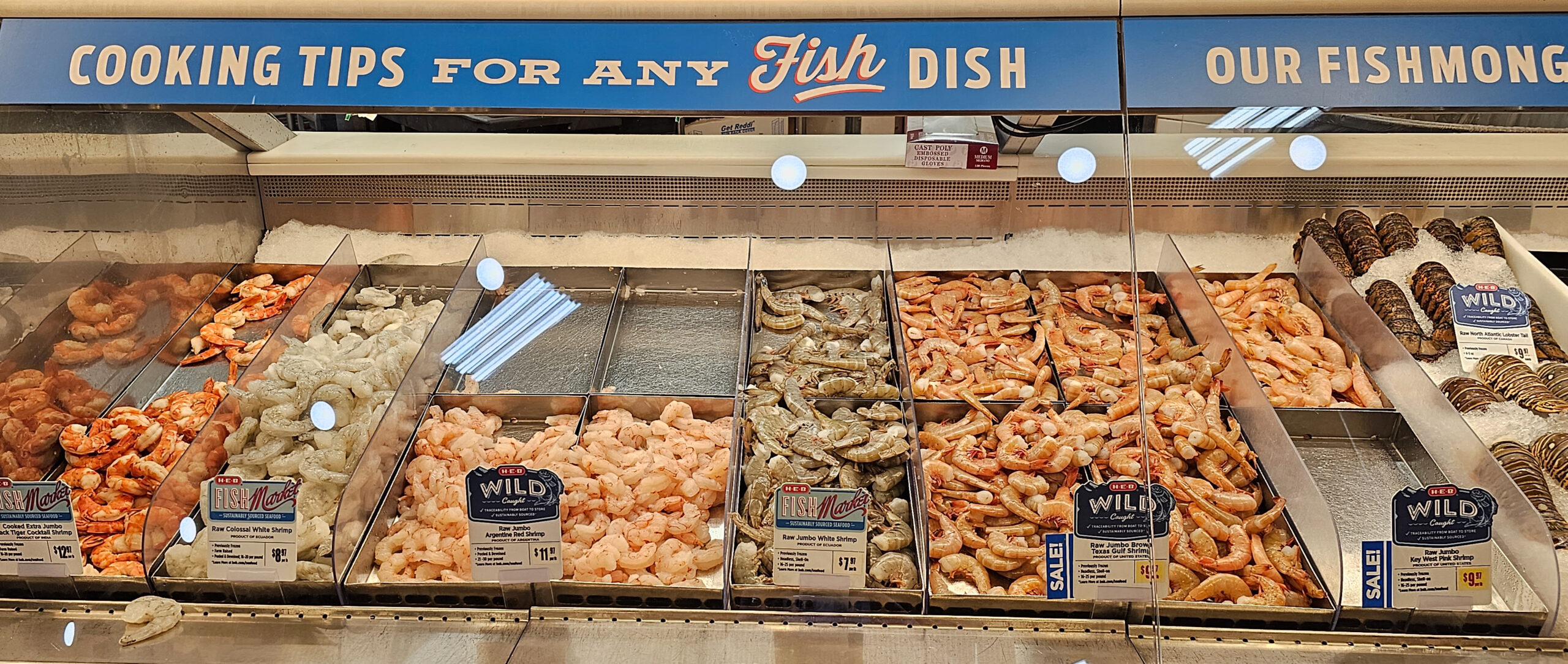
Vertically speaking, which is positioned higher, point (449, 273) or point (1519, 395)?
point (449, 273)

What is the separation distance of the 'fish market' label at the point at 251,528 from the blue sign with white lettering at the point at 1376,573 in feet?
7.74

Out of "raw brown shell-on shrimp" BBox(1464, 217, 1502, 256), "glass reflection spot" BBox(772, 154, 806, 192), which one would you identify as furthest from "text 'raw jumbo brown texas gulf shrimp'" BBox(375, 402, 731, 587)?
"raw brown shell-on shrimp" BBox(1464, 217, 1502, 256)

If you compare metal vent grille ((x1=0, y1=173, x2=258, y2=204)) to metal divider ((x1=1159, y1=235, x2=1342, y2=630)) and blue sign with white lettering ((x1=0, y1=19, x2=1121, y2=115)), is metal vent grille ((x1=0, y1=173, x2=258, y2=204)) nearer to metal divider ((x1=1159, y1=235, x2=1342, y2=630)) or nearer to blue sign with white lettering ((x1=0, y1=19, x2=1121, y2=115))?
blue sign with white lettering ((x1=0, y1=19, x2=1121, y2=115))

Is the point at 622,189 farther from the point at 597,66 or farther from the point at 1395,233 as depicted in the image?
the point at 1395,233

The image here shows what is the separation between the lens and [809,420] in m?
2.79

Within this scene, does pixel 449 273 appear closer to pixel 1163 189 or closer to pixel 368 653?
pixel 368 653

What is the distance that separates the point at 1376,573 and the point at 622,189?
8.06 ft

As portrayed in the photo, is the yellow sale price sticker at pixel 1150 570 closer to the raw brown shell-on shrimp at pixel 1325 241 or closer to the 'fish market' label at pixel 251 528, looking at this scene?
the raw brown shell-on shrimp at pixel 1325 241

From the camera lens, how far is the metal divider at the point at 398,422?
2.25 meters

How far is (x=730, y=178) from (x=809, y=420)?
93cm

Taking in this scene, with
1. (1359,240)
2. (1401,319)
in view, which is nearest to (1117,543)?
(1401,319)

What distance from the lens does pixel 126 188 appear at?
10.2 feet

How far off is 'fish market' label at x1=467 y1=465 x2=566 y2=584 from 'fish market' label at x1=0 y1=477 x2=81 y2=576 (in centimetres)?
93

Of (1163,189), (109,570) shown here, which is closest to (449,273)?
(109,570)
